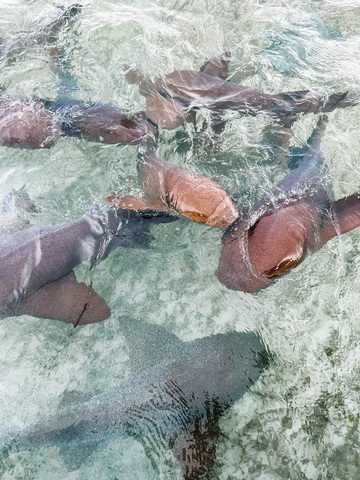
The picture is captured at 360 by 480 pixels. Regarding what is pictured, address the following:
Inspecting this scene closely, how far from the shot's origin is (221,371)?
2912mm

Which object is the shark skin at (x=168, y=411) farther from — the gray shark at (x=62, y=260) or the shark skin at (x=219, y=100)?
the shark skin at (x=219, y=100)

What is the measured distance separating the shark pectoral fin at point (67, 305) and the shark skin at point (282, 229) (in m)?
1.24

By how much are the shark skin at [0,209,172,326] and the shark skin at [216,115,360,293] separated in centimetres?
89

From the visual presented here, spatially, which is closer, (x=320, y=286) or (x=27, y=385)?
(x=27, y=385)

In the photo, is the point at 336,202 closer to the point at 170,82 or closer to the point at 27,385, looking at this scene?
the point at 170,82

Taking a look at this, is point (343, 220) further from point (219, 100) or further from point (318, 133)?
point (219, 100)

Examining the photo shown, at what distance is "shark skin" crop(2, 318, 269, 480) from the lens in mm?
2760

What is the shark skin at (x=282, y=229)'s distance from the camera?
3490mm

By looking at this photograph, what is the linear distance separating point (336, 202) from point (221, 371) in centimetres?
235

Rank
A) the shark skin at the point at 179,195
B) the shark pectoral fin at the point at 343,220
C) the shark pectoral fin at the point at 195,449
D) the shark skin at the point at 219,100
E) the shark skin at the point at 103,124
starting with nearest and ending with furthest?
the shark pectoral fin at the point at 195,449, the shark skin at the point at 179,195, the shark pectoral fin at the point at 343,220, the shark skin at the point at 103,124, the shark skin at the point at 219,100

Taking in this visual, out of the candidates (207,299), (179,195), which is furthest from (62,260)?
(207,299)

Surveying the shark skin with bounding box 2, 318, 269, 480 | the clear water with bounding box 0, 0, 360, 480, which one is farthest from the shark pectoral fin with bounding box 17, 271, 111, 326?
the shark skin with bounding box 2, 318, 269, 480

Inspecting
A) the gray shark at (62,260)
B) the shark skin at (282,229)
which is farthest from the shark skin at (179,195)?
the shark skin at (282,229)

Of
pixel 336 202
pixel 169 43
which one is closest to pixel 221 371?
pixel 336 202
